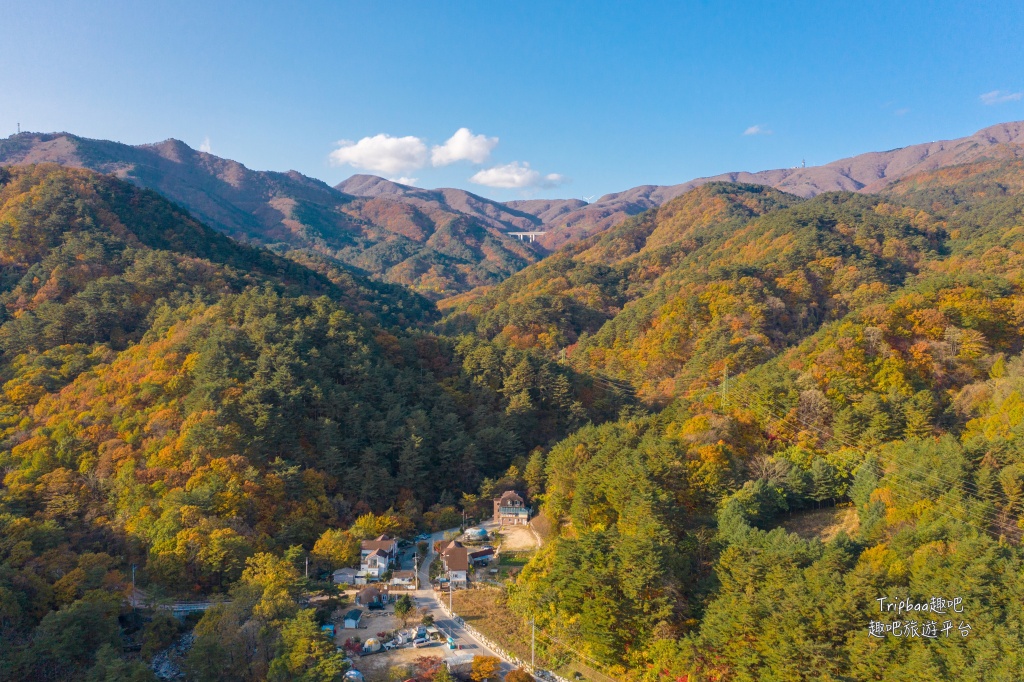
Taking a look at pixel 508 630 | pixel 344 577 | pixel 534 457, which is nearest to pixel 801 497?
pixel 508 630

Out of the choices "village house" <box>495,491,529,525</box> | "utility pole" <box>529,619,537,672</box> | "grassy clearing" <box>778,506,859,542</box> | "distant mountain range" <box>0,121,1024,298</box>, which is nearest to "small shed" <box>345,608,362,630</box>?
"utility pole" <box>529,619,537,672</box>

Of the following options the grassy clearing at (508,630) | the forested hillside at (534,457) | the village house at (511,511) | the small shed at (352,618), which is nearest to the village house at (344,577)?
the forested hillside at (534,457)

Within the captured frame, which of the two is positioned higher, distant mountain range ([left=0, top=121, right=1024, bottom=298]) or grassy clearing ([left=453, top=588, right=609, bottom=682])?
distant mountain range ([left=0, top=121, right=1024, bottom=298])

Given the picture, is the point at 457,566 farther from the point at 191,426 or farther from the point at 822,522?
the point at 822,522

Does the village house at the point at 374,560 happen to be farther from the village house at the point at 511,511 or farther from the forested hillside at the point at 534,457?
the village house at the point at 511,511

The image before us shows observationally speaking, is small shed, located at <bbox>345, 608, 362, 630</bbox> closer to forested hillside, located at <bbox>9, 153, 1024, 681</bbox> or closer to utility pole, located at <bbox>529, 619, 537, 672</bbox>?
forested hillside, located at <bbox>9, 153, 1024, 681</bbox>

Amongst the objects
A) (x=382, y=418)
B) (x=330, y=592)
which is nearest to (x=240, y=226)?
(x=382, y=418)
